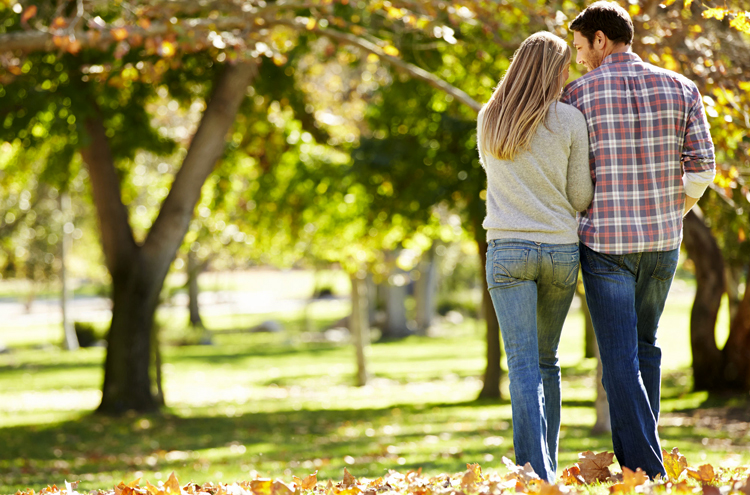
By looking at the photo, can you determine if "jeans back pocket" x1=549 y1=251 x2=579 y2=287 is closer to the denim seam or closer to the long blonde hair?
the denim seam

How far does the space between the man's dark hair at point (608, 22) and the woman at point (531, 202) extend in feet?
0.74

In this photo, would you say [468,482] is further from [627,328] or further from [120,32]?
[120,32]

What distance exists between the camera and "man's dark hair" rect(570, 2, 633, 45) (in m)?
3.31

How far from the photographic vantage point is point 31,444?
32.4 feet

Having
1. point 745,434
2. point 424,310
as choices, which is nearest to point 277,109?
point 745,434

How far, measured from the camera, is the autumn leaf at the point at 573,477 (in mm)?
3422

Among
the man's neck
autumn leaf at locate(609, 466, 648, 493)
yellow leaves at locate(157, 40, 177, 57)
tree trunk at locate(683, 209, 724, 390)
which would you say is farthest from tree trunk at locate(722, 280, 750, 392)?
→ autumn leaf at locate(609, 466, 648, 493)

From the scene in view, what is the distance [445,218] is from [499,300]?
608 inches

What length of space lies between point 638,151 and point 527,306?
0.78m

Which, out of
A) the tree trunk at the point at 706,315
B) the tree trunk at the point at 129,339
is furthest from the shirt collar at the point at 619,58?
the tree trunk at the point at 706,315

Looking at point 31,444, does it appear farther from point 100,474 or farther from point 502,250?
point 502,250

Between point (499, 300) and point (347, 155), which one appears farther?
point (347, 155)

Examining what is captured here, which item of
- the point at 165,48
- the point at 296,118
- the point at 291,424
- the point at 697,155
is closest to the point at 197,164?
the point at 296,118

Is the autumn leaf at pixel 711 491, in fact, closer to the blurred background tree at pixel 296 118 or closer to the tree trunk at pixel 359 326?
the blurred background tree at pixel 296 118
